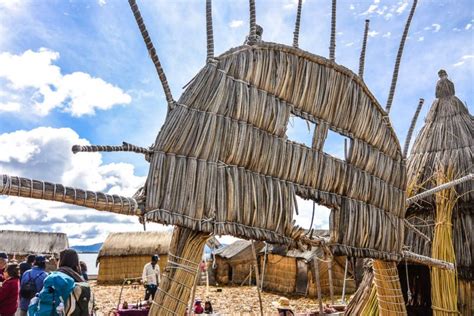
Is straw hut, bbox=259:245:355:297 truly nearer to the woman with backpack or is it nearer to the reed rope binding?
the woman with backpack

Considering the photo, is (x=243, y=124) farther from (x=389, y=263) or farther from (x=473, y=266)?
(x=473, y=266)

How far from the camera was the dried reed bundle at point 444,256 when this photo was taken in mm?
9156

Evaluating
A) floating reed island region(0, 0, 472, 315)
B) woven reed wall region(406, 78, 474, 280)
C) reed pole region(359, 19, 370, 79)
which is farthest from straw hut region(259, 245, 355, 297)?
reed pole region(359, 19, 370, 79)

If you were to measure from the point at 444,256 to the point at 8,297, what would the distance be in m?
8.08

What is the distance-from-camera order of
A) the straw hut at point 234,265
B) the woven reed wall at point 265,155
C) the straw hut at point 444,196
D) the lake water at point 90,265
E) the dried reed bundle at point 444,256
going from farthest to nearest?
the lake water at point 90,265
the straw hut at point 234,265
the straw hut at point 444,196
the dried reed bundle at point 444,256
the woven reed wall at point 265,155

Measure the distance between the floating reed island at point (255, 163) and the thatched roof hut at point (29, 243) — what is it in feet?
80.5

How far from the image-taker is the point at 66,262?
4.09 meters

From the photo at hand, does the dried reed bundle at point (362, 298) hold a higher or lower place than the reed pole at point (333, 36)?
lower

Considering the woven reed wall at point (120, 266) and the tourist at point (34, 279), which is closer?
the tourist at point (34, 279)

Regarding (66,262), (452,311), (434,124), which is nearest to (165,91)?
(66,262)

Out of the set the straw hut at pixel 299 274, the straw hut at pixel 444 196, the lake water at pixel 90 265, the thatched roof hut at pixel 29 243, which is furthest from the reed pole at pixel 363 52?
the lake water at pixel 90 265

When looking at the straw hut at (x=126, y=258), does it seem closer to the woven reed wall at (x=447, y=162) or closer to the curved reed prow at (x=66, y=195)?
the woven reed wall at (x=447, y=162)

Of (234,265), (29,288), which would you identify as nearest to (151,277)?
(29,288)

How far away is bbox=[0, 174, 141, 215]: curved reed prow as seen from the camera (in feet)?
9.85
